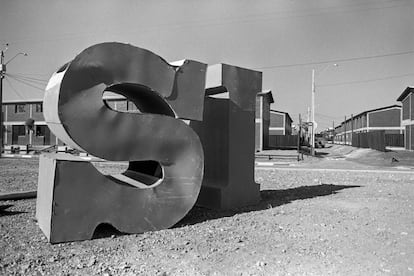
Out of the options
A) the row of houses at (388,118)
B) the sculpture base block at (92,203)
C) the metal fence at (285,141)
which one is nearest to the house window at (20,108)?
the metal fence at (285,141)

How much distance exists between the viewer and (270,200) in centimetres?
995

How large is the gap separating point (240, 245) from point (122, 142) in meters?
2.56

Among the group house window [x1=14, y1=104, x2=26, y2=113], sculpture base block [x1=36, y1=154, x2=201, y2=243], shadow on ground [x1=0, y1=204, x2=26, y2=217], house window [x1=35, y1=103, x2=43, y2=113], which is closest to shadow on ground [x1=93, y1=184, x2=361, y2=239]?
sculpture base block [x1=36, y1=154, x2=201, y2=243]

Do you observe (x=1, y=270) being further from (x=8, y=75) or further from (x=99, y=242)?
(x=8, y=75)

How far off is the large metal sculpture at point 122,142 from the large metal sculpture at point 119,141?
0.05 ft

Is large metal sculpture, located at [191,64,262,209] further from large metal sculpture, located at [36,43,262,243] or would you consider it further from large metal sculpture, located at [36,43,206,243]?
large metal sculpture, located at [36,43,206,243]

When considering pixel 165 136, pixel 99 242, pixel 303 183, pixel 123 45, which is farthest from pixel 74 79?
pixel 303 183

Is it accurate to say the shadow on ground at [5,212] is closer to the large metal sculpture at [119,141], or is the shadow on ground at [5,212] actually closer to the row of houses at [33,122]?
the large metal sculpture at [119,141]

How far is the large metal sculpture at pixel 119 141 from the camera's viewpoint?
5.92 metres

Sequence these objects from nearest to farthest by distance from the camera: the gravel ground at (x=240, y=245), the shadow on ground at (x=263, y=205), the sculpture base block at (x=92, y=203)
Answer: the gravel ground at (x=240, y=245) → the sculpture base block at (x=92, y=203) → the shadow on ground at (x=263, y=205)

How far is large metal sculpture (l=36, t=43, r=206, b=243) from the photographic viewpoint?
5.92m

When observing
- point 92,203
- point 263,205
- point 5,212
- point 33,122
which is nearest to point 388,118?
point 33,122

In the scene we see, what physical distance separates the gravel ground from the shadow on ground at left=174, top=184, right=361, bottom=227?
0.04 metres

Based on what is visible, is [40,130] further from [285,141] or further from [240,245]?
[240,245]
